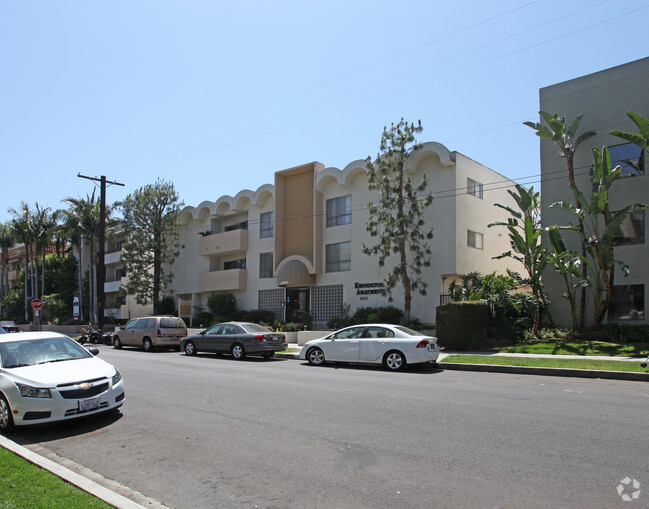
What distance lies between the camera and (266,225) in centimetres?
3503

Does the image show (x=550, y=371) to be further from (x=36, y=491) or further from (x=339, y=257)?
(x=339, y=257)

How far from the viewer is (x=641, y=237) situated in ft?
67.3

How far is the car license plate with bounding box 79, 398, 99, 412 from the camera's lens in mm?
7582

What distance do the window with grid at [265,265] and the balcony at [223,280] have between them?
1342 millimetres

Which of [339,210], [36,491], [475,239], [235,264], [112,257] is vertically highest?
[339,210]

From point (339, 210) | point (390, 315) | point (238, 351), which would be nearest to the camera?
point (238, 351)

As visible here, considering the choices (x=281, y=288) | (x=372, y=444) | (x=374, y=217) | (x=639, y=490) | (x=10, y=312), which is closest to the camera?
(x=639, y=490)

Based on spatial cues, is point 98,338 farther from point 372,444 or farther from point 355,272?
point 372,444

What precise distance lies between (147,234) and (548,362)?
1184 inches

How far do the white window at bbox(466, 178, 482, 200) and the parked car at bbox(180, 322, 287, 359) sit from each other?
43.5 feet

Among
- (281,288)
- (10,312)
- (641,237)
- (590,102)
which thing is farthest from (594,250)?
(10,312)

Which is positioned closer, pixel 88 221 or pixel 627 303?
pixel 627 303

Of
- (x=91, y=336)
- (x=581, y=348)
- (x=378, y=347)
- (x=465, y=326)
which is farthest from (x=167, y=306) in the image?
(x=581, y=348)

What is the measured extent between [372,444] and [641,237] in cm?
1869
